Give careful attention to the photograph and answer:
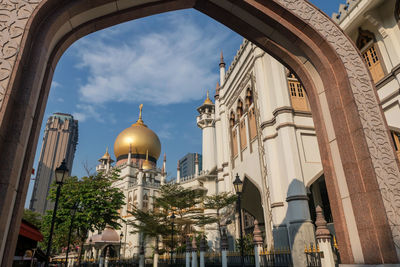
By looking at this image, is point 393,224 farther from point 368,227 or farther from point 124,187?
point 124,187

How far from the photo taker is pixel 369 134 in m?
5.19

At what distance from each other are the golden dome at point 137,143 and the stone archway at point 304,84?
38176 mm

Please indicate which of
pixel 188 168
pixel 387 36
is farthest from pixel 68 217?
pixel 188 168

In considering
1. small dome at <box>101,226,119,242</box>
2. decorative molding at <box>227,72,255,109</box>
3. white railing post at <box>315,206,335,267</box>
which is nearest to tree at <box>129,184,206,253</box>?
decorative molding at <box>227,72,255,109</box>

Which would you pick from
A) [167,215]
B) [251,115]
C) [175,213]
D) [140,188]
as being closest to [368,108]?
[251,115]

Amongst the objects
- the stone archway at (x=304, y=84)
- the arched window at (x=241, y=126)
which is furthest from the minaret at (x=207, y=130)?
the stone archway at (x=304, y=84)

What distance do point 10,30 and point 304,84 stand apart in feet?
19.1

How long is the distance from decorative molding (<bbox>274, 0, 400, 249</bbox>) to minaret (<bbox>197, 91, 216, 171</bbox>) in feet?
84.4

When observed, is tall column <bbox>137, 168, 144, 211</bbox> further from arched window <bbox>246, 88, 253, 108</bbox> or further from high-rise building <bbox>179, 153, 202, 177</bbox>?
high-rise building <bbox>179, 153, 202, 177</bbox>

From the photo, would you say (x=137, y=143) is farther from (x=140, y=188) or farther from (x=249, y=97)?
(x=249, y=97)

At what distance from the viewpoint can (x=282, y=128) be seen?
1397cm

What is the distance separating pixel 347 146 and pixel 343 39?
2437 mm

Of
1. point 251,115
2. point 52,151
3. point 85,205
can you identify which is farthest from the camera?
point 52,151

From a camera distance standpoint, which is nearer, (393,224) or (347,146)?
(393,224)
